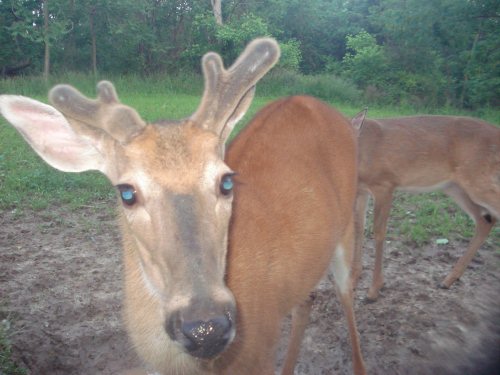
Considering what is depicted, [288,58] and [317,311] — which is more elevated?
[317,311]

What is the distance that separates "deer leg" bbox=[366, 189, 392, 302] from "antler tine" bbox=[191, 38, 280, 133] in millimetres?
2943

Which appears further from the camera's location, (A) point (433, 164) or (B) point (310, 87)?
(B) point (310, 87)

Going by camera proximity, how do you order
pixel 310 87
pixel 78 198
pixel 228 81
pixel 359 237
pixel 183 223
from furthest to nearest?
1. pixel 310 87
2. pixel 78 198
3. pixel 359 237
4. pixel 228 81
5. pixel 183 223

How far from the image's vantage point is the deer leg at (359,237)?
503 cm

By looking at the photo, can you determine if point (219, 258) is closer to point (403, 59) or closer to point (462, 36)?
point (462, 36)

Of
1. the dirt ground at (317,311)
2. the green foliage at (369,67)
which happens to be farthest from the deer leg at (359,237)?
the green foliage at (369,67)

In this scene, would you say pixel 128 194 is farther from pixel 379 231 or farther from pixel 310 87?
pixel 310 87

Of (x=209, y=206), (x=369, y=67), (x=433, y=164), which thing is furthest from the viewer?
(x=369, y=67)

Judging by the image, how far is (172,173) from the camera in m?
2.06

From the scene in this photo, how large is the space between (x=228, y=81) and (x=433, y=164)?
421 centimetres

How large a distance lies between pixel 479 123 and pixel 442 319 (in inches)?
114

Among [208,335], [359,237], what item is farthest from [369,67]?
[208,335]

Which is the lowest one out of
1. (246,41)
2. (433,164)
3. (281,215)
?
(246,41)

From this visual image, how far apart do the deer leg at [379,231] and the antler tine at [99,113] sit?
3266mm
